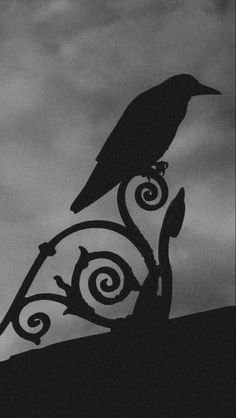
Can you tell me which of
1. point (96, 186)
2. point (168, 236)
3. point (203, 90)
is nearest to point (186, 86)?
point (203, 90)

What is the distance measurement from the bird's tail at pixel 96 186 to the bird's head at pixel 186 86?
1.98 feet

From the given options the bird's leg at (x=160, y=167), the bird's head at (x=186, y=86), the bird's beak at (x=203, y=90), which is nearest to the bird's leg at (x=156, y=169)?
the bird's leg at (x=160, y=167)

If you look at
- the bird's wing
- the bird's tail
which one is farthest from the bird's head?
the bird's tail

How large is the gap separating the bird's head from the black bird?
25 millimetres

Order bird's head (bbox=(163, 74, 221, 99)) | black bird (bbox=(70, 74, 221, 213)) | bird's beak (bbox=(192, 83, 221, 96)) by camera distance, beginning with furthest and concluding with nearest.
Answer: bird's beak (bbox=(192, 83, 221, 96)) → bird's head (bbox=(163, 74, 221, 99)) → black bird (bbox=(70, 74, 221, 213))

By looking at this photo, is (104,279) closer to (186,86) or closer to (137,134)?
(137,134)

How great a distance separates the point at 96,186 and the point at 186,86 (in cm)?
93

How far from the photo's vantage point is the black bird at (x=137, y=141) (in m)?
2.67

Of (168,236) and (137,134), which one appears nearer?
(168,236)

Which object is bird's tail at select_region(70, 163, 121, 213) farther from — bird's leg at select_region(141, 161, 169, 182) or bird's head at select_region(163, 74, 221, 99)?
bird's head at select_region(163, 74, 221, 99)

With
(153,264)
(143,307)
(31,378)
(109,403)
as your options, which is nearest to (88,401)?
(109,403)

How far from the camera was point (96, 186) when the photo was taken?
8.86 ft

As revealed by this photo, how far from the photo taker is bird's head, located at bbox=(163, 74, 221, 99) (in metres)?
3.00

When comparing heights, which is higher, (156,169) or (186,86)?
(186,86)
